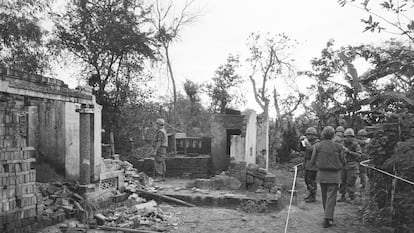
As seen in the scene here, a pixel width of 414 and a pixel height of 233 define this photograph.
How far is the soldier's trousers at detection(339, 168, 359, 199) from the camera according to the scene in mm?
8422

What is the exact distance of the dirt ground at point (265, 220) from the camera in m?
6.31

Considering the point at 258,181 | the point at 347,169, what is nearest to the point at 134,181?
the point at 258,181

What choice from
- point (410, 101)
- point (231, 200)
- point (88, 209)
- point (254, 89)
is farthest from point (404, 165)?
point (254, 89)

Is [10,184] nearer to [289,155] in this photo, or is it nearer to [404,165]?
[404,165]

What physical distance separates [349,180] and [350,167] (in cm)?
35

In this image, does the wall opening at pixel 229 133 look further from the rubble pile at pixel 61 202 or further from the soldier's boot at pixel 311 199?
the rubble pile at pixel 61 202

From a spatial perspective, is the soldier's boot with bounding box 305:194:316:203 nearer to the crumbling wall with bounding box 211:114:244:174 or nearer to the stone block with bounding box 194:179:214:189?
the stone block with bounding box 194:179:214:189

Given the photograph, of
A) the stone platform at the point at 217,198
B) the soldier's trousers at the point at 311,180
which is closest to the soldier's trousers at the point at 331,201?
the stone platform at the point at 217,198

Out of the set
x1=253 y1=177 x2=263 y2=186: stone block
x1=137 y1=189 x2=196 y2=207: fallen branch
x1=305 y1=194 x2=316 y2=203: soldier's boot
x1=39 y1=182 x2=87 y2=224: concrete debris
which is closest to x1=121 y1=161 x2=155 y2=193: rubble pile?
x1=137 y1=189 x2=196 y2=207: fallen branch

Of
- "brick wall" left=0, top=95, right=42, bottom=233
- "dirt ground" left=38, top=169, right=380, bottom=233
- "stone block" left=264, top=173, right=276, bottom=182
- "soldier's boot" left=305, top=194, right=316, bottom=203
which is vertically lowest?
"dirt ground" left=38, top=169, right=380, bottom=233

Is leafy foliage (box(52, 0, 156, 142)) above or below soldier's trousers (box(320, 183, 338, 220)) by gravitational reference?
above

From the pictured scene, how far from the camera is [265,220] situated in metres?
7.00

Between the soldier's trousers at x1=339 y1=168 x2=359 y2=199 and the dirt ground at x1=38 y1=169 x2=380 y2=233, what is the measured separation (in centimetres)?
38

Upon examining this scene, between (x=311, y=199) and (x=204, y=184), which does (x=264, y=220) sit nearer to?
(x=311, y=199)
